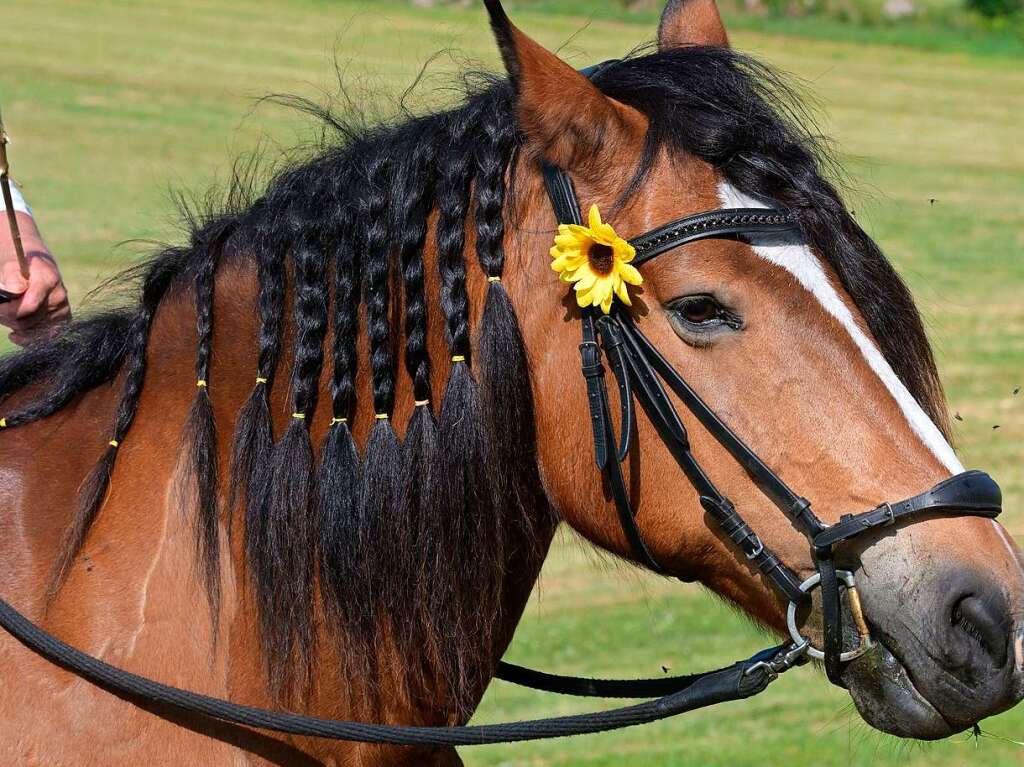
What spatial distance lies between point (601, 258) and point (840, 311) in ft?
1.50

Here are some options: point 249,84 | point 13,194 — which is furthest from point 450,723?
point 249,84

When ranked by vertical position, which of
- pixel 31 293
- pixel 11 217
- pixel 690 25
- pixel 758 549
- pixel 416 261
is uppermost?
pixel 690 25

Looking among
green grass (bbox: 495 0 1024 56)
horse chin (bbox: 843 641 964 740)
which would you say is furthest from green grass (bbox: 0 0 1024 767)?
green grass (bbox: 495 0 1024 56)

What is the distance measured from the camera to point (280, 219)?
8.77 feet

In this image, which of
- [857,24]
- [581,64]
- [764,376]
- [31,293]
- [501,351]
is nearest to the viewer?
[764,376]

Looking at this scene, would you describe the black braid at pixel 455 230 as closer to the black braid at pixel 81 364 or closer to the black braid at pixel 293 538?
the black braid at pixel 293 538

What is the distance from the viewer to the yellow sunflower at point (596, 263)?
242cm

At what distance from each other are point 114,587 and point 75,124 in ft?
62.7

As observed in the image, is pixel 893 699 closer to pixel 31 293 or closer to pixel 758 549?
pixel 758 549

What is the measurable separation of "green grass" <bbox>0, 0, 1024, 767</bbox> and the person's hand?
12.8 inches

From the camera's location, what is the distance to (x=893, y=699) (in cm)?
235

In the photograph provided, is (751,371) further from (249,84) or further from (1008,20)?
(1008,20)

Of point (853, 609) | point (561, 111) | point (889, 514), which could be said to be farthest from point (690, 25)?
point (853, 609)

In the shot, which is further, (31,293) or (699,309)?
(31,293)
